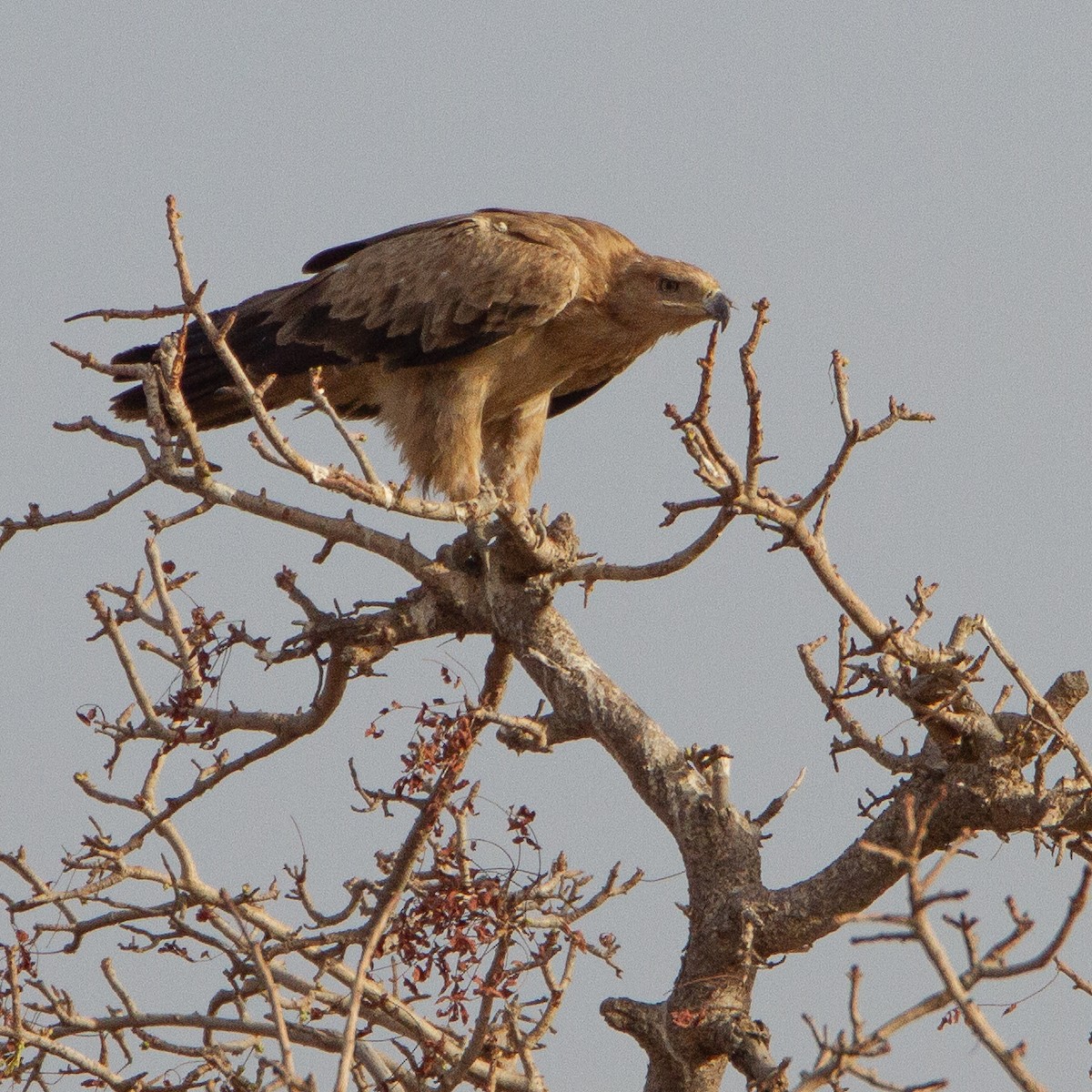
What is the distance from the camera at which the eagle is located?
25.1ft

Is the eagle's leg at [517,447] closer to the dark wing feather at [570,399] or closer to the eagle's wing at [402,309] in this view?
the dark wing feather at [570,399]

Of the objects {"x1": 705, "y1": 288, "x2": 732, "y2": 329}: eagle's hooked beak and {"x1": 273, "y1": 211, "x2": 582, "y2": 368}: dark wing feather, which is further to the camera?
{"x1": 705, "y1": 288, "x2": 732, "y2": 329}: eagle's hooked beak

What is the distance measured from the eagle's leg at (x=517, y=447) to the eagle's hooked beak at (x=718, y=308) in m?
0.99

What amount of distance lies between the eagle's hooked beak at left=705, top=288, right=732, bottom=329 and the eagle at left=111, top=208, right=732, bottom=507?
1 centimetres

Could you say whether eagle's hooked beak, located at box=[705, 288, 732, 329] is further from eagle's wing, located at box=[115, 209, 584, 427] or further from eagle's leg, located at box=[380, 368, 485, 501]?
eagle's leg, located at box=[380, 368, 485, 501]

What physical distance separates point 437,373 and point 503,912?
384cm

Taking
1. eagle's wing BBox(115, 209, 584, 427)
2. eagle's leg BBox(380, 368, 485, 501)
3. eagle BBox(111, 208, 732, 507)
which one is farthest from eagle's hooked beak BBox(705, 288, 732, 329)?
eagle's leg BBox(380, 368, 485, 501)

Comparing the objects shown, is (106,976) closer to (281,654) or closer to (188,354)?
(281,654)

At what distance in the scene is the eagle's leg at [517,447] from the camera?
26.8 feet

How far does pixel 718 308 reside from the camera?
8188 mm

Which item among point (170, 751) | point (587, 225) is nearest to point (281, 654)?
point (170, 751)

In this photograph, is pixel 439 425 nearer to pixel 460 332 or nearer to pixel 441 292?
pixel 460 332

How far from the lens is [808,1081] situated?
9.53 ft

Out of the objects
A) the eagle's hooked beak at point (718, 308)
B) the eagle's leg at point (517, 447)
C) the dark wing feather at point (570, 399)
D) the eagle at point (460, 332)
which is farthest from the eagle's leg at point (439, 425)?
the eagle's hooked beak at point (718, 308)
